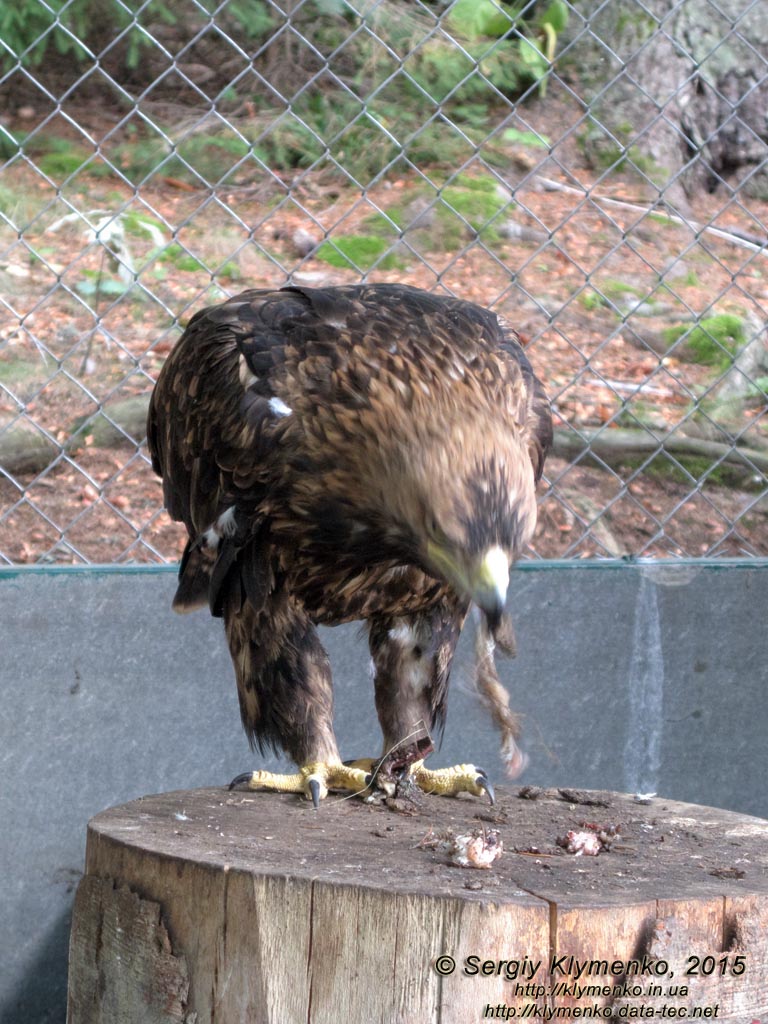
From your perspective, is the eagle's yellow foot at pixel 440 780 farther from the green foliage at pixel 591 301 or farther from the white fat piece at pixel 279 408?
the green foliage at pixel 591 301

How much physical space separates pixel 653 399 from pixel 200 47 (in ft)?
13.9

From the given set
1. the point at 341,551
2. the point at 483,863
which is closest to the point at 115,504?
the point at 341,551

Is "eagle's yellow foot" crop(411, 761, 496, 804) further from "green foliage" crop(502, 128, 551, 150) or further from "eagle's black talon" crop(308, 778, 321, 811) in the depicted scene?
"green foliage" crop(502, 128, 551, 150)

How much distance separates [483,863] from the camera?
244cm

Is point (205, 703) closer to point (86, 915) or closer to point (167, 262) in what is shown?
point (86, 915)

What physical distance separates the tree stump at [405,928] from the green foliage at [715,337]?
411cm

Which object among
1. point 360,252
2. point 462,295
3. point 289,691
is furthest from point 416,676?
point 360,252

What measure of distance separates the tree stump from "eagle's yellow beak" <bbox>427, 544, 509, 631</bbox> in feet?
1.58

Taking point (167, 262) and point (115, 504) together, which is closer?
point (115, 504)

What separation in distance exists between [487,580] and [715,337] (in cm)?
442

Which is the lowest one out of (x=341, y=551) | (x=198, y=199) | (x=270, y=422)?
(x=341, y=551)

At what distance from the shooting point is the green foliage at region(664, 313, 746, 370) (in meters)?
6.43

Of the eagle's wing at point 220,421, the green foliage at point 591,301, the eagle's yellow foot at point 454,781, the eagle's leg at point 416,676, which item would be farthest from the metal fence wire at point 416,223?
the eagle's yellow foot at point 454,781

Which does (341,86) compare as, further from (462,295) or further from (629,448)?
(629,448)
